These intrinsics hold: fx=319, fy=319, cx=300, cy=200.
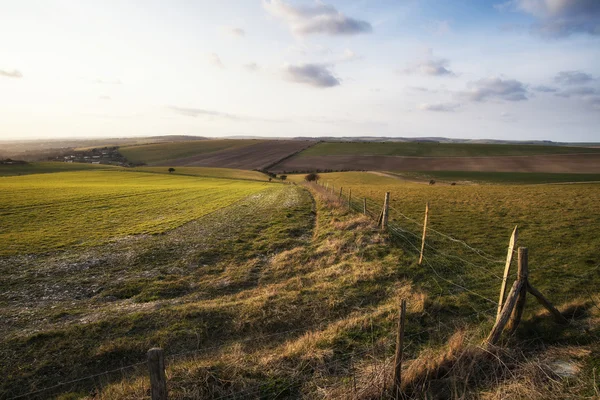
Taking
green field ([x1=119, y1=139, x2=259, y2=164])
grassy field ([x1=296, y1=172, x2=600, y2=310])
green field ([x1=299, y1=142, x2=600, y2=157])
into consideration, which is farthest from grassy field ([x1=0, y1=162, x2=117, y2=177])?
grassy field ([x1=296, y1=172, x2=600, y2=310])

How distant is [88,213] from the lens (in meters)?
32.0

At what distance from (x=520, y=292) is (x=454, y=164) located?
101m

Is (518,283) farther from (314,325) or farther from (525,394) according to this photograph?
(314,325)

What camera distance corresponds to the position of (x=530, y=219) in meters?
24.5

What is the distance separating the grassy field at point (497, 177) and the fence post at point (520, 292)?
224 ft

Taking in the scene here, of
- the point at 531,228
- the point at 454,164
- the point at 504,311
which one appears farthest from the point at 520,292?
the point at 454,164

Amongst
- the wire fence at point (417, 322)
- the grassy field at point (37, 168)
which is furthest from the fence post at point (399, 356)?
the grassy field at point (37, 168)

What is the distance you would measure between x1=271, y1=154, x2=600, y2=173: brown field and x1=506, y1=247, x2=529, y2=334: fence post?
8960cm

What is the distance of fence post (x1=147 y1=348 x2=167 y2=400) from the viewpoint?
5.06 m

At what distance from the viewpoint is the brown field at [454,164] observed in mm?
87125

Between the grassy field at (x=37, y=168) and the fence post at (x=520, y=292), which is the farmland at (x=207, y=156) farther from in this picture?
the fence post at (x=520, y=292)

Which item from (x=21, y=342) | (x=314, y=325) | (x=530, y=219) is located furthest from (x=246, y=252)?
(x=530, y=219)

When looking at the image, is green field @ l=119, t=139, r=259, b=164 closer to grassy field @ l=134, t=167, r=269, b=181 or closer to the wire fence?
grassy field @ l=134, t=167, r=269, b=181

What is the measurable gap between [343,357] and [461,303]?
→ 5.79 metres
